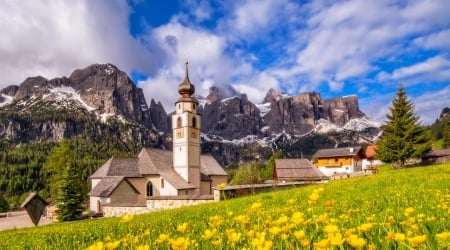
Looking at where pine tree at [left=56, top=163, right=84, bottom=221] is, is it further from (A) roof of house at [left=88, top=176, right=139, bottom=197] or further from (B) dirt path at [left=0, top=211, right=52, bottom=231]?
(A) roof of house at [left=88, top=176, right=139, bottom=197]

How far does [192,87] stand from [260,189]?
76.6ft

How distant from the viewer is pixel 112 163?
43.9 metres

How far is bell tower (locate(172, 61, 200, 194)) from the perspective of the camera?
145ft

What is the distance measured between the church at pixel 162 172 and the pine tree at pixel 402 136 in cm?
2454

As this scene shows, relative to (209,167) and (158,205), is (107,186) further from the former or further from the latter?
(209,167)

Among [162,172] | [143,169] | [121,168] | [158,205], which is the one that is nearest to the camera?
[158,205]

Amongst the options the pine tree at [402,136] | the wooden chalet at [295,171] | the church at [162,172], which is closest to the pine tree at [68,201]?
the church at [162,172]

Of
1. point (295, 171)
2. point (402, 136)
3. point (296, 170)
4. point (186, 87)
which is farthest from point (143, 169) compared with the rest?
point (402, 136)

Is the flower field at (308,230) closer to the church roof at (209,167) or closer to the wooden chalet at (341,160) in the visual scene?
the church roof at (209,167)

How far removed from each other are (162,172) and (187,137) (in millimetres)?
5670

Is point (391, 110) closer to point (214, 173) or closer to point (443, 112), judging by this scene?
point (214, 173)

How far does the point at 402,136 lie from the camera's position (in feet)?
134

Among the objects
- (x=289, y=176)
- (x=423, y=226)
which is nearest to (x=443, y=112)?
(x=289, y=176)

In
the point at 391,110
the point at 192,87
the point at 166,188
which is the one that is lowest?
the point at 166,188
